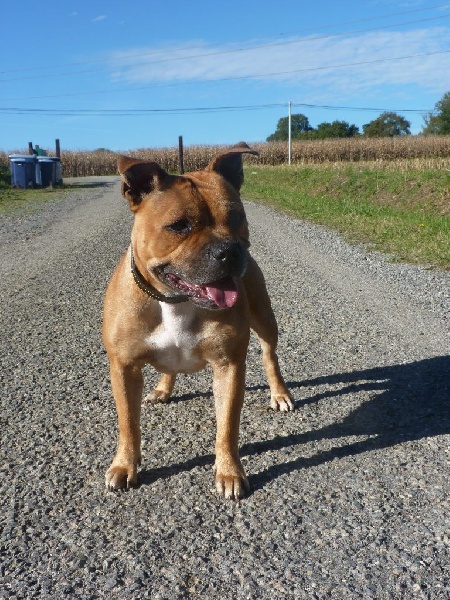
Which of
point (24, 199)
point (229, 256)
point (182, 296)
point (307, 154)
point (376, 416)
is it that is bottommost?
point (376, 416)

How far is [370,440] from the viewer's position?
12.1 ft

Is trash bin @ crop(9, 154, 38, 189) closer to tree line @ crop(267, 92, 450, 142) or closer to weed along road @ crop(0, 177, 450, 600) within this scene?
weed along road @ crop(0, 177, 450, 600)

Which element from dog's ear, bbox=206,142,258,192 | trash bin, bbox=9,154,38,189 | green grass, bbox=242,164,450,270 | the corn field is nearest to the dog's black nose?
dog's ear, bbox=206,142,258,192

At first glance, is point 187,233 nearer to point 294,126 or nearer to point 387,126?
point 387,126

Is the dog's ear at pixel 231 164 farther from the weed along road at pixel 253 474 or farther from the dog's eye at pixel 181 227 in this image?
the weed along road at pixel 253 474

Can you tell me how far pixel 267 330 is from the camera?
4141 mm

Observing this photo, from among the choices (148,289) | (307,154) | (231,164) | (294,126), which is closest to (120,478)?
(148,289)

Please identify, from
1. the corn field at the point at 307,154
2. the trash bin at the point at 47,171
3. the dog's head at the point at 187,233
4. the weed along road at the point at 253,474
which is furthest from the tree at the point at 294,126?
the dog's head at the point at 187,233

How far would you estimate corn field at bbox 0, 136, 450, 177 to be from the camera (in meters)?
49.8

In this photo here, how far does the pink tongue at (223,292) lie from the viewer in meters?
2.92

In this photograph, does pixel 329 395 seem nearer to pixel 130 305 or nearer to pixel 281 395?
pixel 281 395

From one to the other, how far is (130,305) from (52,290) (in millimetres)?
5161

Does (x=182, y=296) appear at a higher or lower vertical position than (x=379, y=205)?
higher

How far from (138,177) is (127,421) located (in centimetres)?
118
